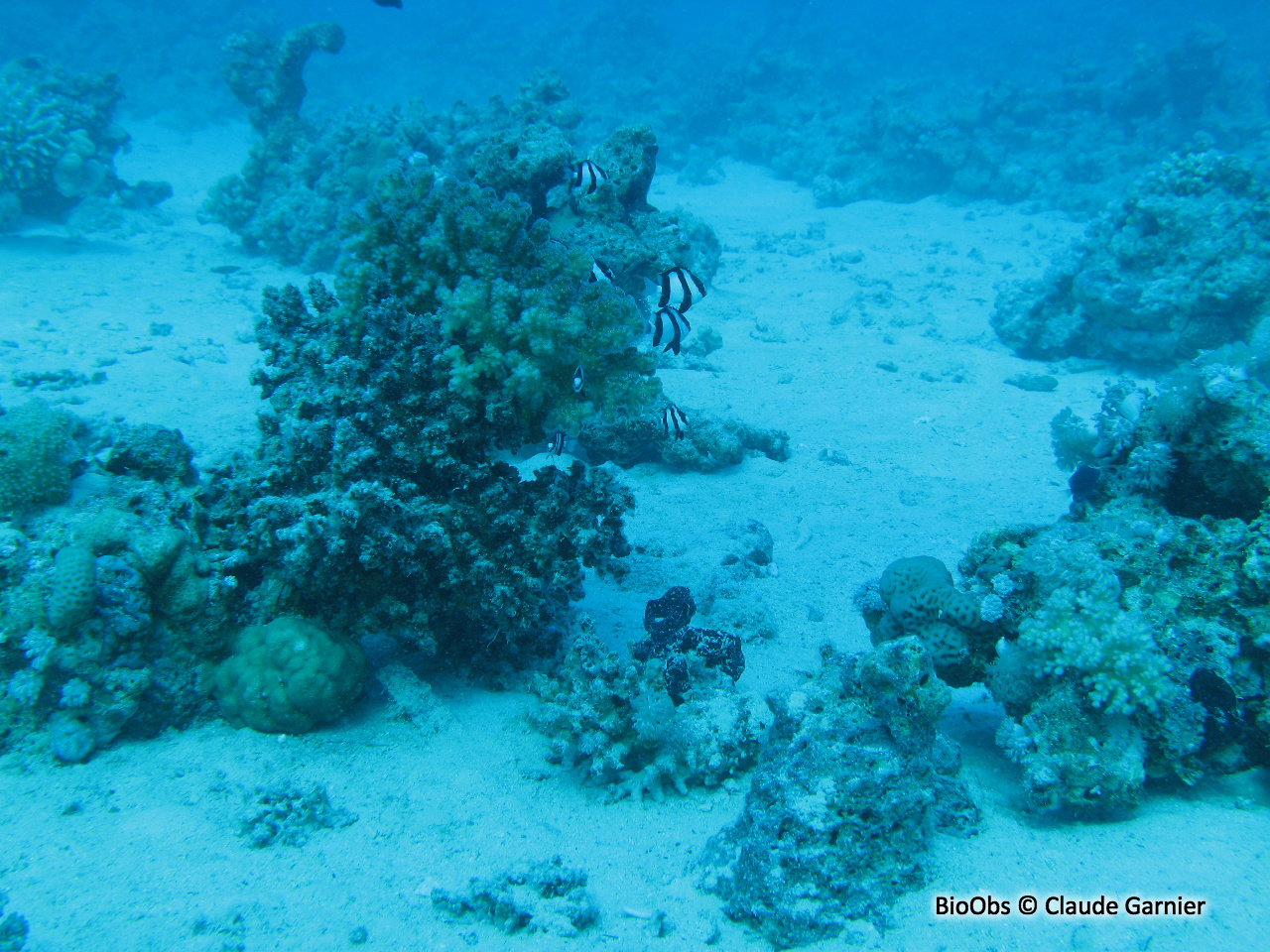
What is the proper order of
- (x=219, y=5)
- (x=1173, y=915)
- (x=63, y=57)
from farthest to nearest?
(x=219, y=5) < (x=63, y=57) < (x=1173, y=915)

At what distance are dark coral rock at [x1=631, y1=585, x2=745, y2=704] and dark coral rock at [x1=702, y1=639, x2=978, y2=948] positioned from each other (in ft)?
2.21

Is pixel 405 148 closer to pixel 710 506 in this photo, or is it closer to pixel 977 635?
pixel 710 506

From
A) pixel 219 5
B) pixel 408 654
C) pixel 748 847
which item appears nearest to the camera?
pixel 748 847

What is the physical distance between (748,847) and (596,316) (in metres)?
2.82

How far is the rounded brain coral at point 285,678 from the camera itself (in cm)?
320

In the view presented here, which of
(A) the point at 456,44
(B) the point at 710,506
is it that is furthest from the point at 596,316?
(A) the point at 456,44

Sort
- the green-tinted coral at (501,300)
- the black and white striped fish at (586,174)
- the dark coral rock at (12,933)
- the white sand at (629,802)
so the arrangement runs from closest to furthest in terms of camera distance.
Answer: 1. the dark coral rock at (12,933)
2. the white sand at (629,802)
3. the green-tinted coral at (501,300)
4. the black and white striped fish at (586,174)

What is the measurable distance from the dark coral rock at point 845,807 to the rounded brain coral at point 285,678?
6.85 feet

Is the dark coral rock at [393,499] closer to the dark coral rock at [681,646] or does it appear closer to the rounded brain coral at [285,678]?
the rounded brain coral at [285,678]

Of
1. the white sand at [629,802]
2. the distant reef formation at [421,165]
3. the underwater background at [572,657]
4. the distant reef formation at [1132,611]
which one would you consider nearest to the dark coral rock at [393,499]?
the underwater background at [572,657]

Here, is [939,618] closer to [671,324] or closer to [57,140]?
[671,324]

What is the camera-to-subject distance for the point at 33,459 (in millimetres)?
3969

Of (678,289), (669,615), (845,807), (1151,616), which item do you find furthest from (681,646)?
(678,289)

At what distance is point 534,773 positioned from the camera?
346cm
